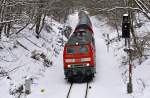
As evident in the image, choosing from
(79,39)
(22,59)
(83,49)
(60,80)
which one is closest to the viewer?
(83,49)

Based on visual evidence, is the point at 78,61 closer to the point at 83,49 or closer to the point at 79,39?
the point at 83,49

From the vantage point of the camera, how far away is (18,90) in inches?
782

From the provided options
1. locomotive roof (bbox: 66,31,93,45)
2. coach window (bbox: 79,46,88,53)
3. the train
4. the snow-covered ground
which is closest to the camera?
the snow-covered ground

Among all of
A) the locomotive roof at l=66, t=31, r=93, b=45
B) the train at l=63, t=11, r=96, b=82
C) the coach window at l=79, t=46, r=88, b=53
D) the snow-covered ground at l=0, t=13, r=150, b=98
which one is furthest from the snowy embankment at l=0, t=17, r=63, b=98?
→ the coach window at l=79, t=46, r=88, b=53

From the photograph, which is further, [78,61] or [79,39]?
[79,39]

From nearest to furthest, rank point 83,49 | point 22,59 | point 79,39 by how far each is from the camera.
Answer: point 83,49 → point 79,39 → point 22,59

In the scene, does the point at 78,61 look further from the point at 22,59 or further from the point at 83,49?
the point at 22,59

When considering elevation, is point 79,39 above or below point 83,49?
above

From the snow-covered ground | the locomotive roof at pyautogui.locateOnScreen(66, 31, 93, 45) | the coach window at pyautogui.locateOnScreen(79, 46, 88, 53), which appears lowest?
the snow-covered ground

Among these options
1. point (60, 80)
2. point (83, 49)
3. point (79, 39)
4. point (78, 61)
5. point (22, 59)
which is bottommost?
point (60, 80)

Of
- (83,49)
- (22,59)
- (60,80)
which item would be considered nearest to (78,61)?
(83,49)

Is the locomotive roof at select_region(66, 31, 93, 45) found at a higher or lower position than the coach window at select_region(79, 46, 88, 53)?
higher

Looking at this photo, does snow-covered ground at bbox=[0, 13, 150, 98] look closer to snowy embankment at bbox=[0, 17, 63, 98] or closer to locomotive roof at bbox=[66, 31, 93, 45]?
snowy embankment at bbox=[0, 17, 63, 98]

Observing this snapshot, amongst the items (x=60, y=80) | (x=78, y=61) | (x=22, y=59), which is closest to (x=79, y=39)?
(x=78, y=61)
